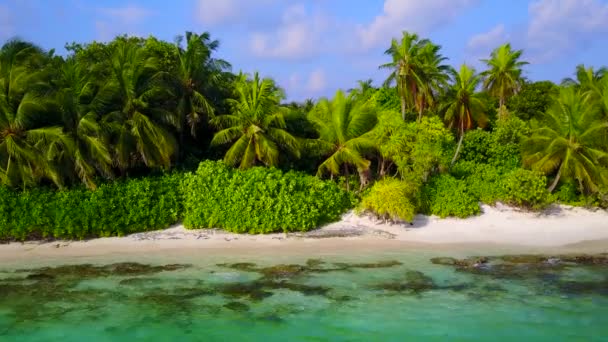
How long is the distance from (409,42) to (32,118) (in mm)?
16570

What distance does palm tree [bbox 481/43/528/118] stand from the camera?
106 ft

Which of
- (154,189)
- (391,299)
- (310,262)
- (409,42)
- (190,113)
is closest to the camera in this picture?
(391,299)

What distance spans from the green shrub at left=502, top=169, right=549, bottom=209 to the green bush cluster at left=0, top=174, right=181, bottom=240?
1273 centimetres

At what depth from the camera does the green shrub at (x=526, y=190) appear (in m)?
19.4

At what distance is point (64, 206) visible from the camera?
1741cm

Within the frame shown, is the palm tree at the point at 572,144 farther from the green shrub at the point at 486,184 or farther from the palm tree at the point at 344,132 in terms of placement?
the palm tree at the point at 344,132

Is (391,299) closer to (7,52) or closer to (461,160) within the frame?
(461,160)

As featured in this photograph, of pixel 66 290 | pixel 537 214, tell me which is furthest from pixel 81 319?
pixel 537 214

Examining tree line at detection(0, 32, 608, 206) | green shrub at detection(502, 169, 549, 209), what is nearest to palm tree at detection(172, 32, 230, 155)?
tree line at detection(0, 32, 608, 206)

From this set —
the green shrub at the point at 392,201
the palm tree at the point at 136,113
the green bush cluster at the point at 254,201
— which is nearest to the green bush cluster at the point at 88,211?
the green bush cluster at the point at 254,201

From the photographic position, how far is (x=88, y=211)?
690 inches

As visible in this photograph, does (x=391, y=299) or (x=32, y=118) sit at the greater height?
(x=32, y=118)

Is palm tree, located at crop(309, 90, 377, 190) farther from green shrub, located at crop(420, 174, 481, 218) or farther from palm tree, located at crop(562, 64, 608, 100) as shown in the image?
palm tree, located at crop(562, 64, 608, 100)

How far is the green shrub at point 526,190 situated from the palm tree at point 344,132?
18.3ft
